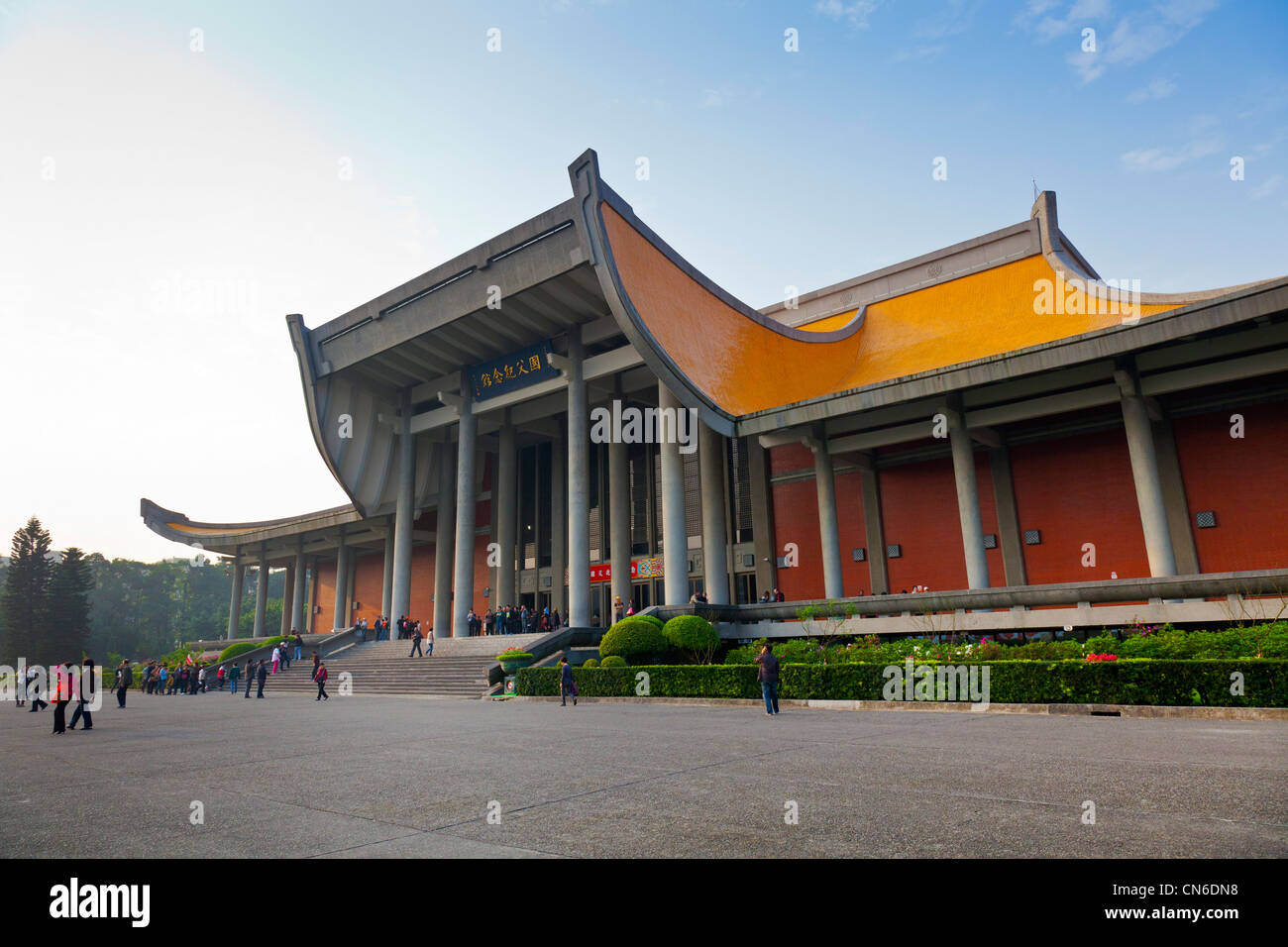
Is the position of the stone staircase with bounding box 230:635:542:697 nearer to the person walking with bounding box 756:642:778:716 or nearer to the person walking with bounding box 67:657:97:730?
the person walking with bounding box 67:657:97:730

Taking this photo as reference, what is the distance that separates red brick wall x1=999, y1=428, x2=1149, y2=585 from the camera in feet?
69.3

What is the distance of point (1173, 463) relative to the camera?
20297 mm

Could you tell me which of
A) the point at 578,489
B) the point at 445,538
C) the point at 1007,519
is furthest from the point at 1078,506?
the point at 445,538

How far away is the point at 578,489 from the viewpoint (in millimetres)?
25922

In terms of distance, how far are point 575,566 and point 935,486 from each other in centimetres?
1191

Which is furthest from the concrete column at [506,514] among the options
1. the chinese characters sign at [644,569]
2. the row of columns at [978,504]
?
the row of columns at [978,504]

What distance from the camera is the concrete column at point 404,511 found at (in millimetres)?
30922

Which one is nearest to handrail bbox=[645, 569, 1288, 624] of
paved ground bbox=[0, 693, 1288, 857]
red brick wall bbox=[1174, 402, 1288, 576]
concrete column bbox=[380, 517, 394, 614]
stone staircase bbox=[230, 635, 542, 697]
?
red brick wall bbox=[1174, 402, 1288, 576]

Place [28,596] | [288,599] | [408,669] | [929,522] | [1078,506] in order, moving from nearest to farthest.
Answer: [1078,506]
[408,669]
[929,522]
[288,599]
[28,596]

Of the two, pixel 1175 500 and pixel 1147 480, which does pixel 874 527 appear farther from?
pixel 1147 480

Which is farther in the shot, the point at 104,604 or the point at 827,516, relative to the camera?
the point at 104,604

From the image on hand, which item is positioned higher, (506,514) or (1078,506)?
(506,514)

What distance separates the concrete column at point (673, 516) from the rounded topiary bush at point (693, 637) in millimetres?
3602

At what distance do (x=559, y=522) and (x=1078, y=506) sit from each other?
1964 cm
